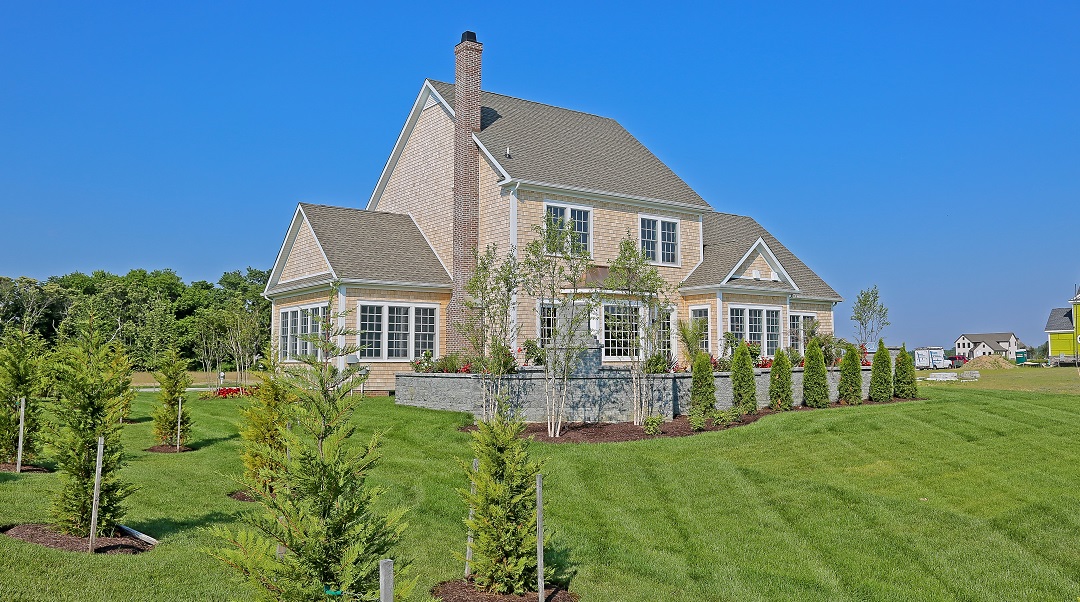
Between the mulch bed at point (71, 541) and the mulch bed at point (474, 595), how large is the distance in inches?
131

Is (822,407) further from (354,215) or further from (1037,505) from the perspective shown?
(354,215)

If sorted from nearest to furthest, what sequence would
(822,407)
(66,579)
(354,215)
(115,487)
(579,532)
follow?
(66,579), (115,487), (579,532), (822,407), (354,215)

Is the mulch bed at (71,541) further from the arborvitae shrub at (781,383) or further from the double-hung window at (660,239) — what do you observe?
the double-hung window at (660,239)

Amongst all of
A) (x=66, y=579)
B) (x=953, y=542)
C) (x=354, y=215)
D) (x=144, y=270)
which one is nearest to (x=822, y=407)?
(x=953, y=542)

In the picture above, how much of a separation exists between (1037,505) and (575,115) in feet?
71.7

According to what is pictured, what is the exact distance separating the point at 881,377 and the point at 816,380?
9.76 ft

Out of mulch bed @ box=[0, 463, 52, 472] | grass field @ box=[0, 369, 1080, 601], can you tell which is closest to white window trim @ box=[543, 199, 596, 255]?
grass field @ box=[0, 369, 1080, 601]

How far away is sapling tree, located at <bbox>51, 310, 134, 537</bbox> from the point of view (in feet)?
26.6

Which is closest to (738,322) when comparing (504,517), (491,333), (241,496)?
(491,333)

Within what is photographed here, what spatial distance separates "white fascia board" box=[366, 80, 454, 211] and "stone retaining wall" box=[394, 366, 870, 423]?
9998 mm

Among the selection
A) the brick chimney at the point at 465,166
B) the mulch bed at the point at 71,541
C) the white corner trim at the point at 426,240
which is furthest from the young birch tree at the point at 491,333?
the mulch bed at the point at 71,541

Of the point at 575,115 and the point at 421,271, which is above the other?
the point at 575,115

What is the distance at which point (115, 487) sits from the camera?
→ 8289 mm

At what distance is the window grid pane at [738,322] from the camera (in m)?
25.6
